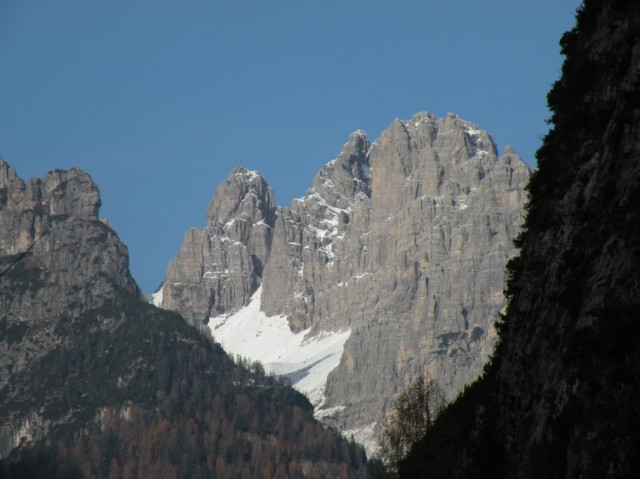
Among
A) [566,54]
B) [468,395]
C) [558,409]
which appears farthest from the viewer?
[468,395]

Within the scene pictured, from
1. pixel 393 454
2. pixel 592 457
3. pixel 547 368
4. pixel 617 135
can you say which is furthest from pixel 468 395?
pixel 592 457

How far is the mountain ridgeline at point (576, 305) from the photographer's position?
4375 centimetres

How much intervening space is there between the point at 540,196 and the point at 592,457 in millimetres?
24396

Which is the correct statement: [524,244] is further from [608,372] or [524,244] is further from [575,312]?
[608,372]

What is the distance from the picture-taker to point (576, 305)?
51.5 meters

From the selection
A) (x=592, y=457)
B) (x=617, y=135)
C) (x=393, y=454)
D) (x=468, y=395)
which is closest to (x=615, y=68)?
Answer: (x=617, y=135)

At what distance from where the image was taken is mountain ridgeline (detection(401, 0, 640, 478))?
43.8 metres

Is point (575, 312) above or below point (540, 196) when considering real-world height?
Result: below

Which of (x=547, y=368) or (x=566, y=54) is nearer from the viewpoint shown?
(x=547, y=368)

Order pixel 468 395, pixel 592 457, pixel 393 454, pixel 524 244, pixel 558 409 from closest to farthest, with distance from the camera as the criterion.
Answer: pixel 592 457 < pixel 558 409 < pixel 524 244 < pixel 468 395 < pixel 393 454

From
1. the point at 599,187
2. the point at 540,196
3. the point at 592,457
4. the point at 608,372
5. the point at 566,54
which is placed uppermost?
the point at 566,54

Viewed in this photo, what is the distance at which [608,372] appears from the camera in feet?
144

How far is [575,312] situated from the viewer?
169 feet

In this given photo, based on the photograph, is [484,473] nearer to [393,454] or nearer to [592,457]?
[592,457]
